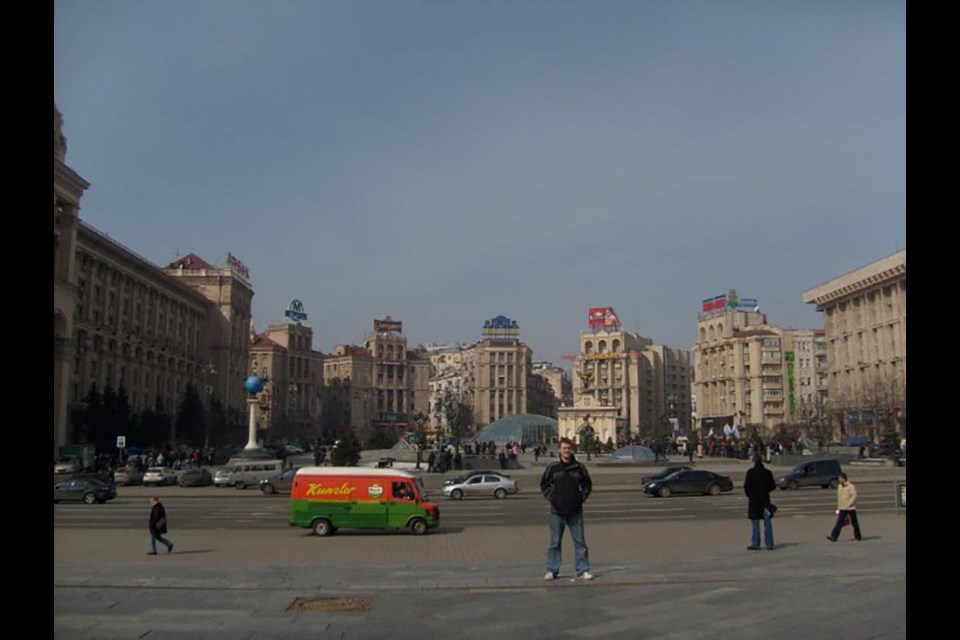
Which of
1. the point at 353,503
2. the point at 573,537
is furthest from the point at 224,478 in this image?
the point at 573,537

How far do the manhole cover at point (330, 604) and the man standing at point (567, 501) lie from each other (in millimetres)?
2536

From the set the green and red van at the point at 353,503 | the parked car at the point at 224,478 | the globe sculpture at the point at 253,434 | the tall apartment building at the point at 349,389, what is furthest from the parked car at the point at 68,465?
the tall apartment building at the point at 349,389

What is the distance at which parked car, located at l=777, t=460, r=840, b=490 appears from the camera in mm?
35062

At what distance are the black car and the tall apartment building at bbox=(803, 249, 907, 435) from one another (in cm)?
4977

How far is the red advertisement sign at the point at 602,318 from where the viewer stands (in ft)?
528

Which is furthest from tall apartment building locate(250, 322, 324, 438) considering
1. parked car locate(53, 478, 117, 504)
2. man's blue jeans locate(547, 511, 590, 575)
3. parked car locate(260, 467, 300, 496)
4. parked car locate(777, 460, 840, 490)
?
man's blue jeans locate(547, 511, 590, 575)

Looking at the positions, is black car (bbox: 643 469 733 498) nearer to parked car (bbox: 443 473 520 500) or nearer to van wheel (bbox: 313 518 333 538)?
parked car (bbox: 443 473 520 500)

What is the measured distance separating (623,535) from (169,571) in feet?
30.7

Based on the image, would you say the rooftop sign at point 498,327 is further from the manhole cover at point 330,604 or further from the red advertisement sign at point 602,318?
the manhole cover at point 330,604

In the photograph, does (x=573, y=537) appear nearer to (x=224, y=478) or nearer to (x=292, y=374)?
(x=224, y=478)

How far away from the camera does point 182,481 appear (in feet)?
136
